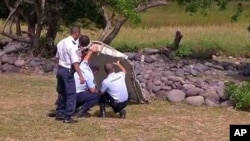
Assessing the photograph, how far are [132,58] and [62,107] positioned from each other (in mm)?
8131

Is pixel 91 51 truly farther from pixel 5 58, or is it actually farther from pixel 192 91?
pixel 5 58

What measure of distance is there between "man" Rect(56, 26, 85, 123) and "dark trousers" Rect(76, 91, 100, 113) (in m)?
0.42

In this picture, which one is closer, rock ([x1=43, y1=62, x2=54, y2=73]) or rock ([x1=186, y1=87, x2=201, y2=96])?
rock ([x1=186, y1=87, x2=201, y2=96])

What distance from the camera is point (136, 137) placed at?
10.1 m

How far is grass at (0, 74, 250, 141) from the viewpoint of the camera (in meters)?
10.1

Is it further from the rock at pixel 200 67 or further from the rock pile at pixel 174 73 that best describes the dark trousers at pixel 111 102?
the rock at pixel 200 67

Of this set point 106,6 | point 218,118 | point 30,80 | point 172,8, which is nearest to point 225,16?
point 172,8

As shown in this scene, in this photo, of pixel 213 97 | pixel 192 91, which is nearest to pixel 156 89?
pixel 192 91

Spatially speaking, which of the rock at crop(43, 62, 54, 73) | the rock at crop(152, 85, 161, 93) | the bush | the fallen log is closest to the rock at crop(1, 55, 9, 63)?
the fallen log

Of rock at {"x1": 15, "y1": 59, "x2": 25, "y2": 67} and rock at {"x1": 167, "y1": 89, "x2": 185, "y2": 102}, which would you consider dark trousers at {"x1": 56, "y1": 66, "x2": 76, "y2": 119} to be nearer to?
rock at {"x1": 167, "y1": 89, "x2": 185, "y2": 102}

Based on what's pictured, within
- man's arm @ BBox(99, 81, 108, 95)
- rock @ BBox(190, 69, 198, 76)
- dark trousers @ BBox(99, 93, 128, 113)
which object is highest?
man's arm @ BBox(99, 81, 108, 95)

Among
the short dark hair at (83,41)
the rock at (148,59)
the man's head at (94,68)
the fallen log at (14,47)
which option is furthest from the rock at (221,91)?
the fallen log at (14,47)

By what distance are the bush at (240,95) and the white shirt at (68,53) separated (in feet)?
11.8

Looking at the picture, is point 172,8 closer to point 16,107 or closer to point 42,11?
point 42,11
